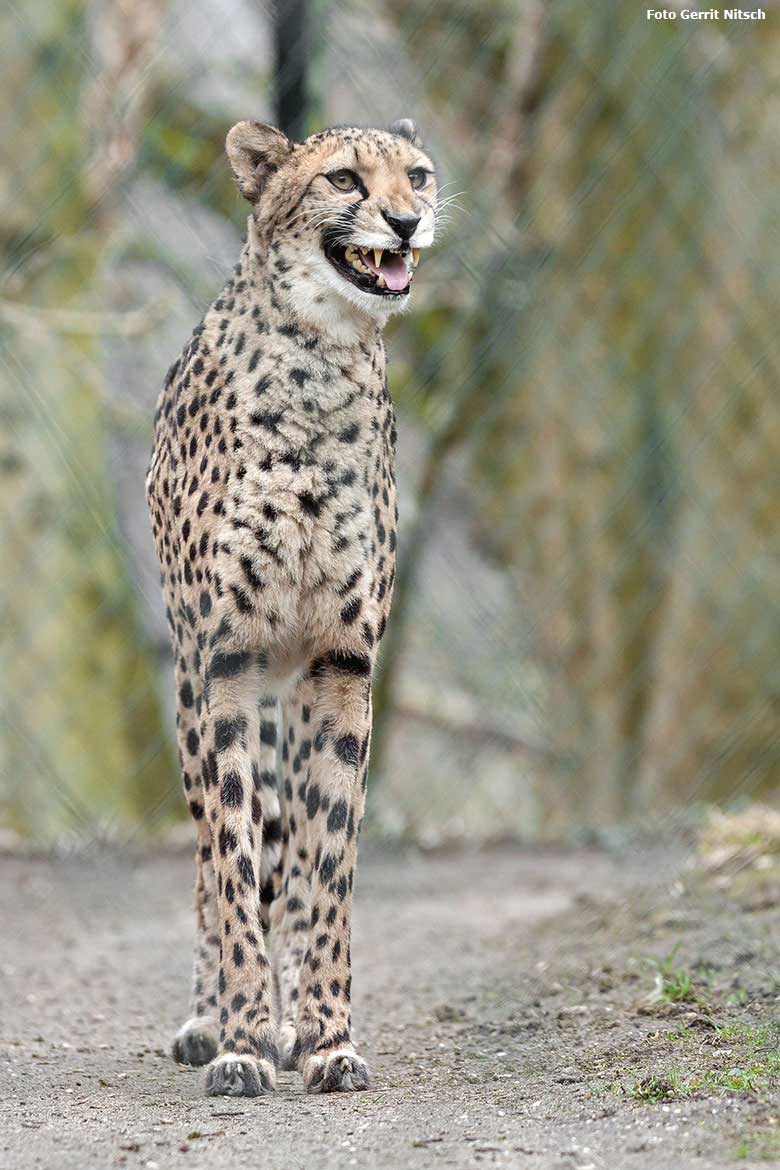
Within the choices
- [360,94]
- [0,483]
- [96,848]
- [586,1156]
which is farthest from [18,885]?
[586,1156]

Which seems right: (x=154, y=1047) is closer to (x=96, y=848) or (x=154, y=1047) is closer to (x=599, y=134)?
(x=96, y=848)

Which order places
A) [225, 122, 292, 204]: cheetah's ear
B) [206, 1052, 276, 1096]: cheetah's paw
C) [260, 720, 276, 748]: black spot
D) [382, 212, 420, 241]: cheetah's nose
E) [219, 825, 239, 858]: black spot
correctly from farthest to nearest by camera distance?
[260, 720, 276, 748]: black spot, [225, 122, 292, 204]: cheetah's ear, [219, 825, 239, 858]: black spot, [382, 212, 420, 241]: cheetah's nose, [206, 1052, 276, 1096]: cheetah's paw

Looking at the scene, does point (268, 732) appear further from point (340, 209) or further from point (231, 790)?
point (340, 209)

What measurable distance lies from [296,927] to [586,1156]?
58.2 inches

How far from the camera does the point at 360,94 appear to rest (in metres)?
Result: 6.93

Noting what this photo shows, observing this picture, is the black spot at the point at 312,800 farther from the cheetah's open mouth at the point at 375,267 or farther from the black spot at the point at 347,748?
the cheetah's open mouth at the point at 375,267

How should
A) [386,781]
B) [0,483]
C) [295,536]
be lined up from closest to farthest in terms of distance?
1. [295,536]
2. [0,483]
3. [386,781]

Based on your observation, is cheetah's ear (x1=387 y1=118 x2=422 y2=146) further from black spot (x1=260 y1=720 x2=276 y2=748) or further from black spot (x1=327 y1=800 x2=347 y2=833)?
black spot (x1=327 y1=800 x2=347 y2=833)

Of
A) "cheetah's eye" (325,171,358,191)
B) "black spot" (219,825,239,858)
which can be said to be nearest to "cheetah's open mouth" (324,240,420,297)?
"cheetah's eye" (325,171,358,191)

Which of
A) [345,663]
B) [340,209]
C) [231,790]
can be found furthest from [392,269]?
[231,790]

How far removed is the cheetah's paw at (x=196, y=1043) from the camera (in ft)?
12.6

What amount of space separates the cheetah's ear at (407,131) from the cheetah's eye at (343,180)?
0.98ft

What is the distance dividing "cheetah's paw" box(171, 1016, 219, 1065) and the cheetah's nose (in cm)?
173

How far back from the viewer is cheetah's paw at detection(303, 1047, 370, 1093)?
11.0 ft
